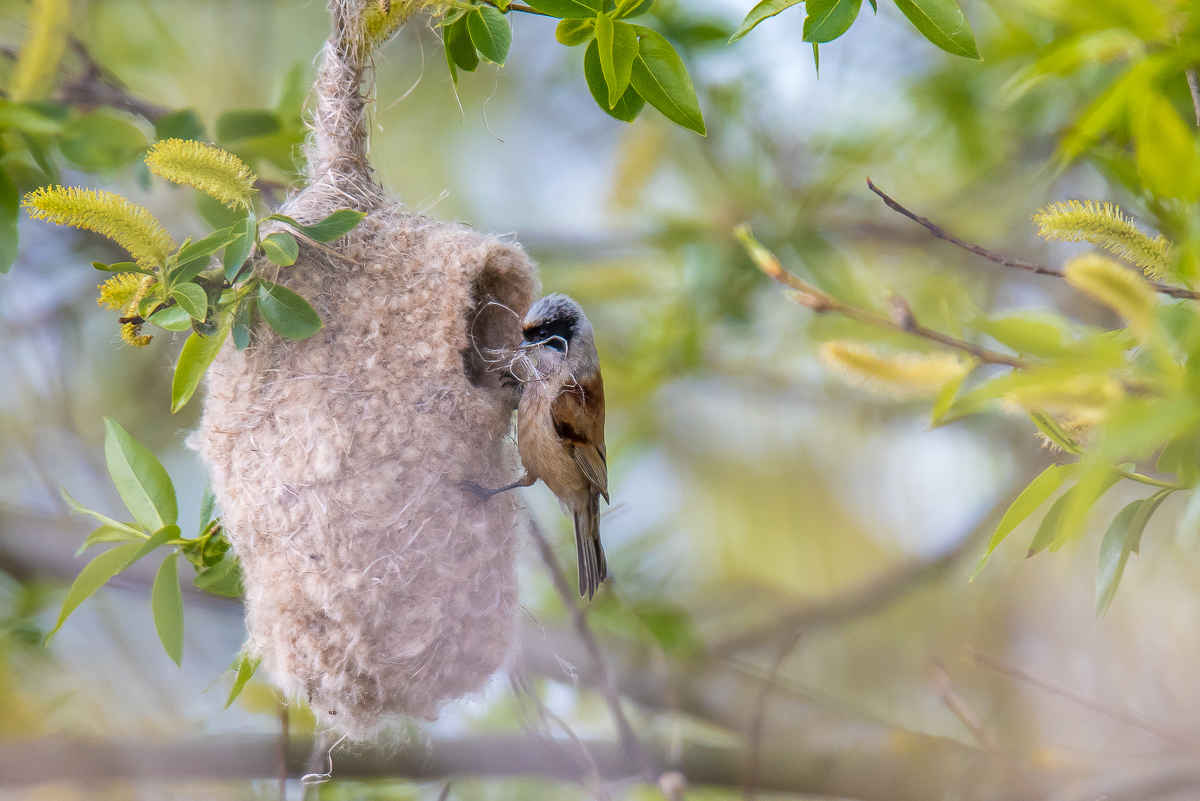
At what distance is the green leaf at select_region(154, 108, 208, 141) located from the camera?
1961mm

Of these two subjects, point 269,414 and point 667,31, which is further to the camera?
point 667,31

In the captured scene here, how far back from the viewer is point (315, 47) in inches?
159

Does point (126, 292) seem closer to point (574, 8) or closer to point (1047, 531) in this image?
point (574, 8)

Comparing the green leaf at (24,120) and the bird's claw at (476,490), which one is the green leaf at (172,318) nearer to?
the bird's claw at (476,490)

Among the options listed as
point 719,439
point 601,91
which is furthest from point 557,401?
point 719,439

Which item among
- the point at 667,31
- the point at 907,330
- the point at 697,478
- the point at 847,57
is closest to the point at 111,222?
the point at 907,330

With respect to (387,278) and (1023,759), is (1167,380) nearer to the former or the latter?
(387,278)

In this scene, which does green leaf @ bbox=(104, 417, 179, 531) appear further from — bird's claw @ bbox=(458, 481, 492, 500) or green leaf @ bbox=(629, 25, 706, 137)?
green leaf @ bbox=(629, 25, 706, 137)

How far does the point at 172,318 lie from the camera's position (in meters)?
1.29

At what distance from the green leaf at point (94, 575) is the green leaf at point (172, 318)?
428mm

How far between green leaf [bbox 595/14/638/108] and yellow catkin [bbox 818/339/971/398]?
489 millimetres

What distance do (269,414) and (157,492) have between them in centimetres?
23

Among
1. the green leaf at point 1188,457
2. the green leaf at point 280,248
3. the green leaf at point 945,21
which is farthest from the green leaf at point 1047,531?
the green leaf at point 280,248

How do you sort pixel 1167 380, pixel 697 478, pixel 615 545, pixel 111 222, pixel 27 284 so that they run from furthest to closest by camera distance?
pixel 697 478
pixel 615 545
pixel 27 284
pixel 111 222
pixel 1167 380
